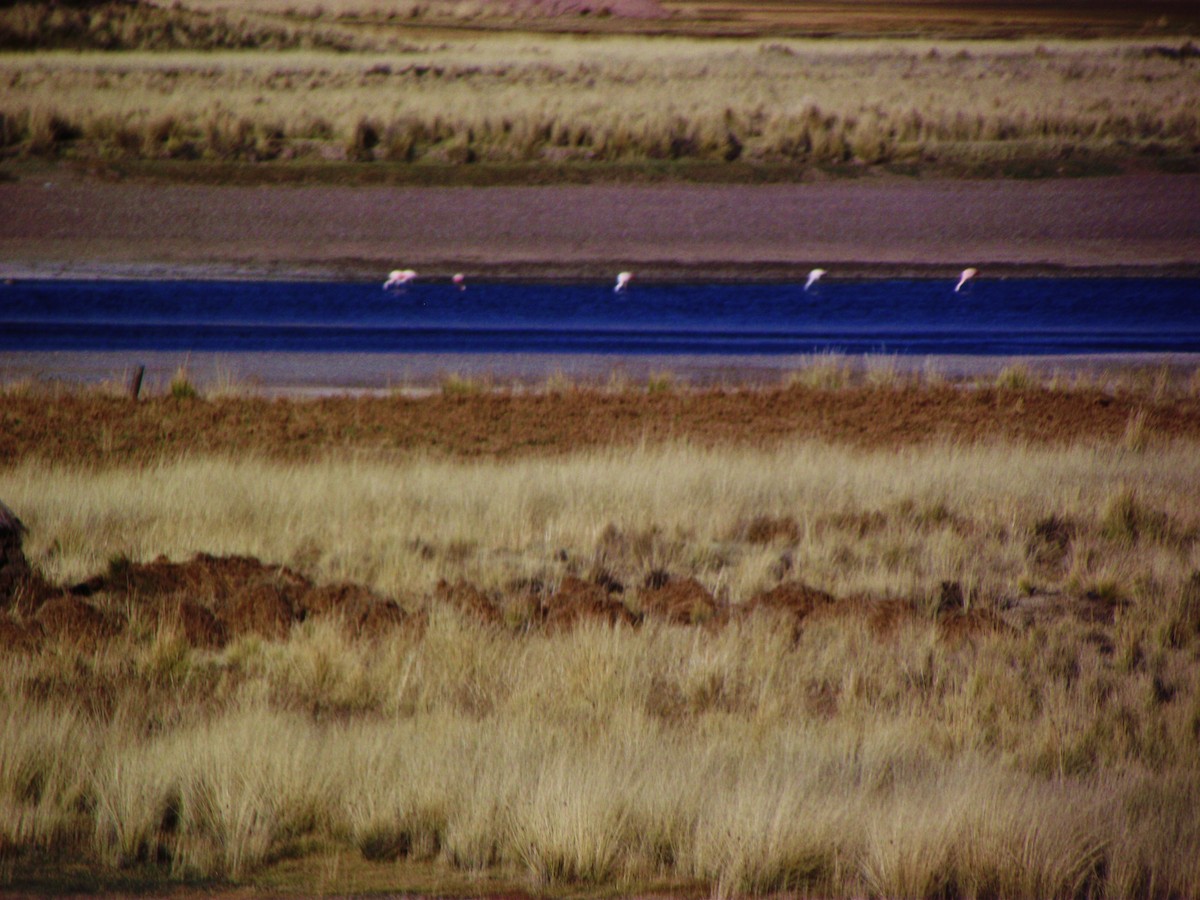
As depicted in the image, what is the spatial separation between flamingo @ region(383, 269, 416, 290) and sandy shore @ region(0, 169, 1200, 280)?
111 centimetres

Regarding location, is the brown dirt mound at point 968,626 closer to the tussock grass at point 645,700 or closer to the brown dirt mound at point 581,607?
the tussock grass at point 645,700

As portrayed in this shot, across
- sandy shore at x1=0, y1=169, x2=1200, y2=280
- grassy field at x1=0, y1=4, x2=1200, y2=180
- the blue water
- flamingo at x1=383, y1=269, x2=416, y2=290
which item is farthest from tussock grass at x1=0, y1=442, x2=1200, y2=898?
grassy field at x1=0, y1=4, x2=1200, y2=180

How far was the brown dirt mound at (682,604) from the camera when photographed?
7.79m

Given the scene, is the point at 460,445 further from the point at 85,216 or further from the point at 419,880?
the point at 85,216

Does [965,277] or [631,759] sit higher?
[631,759]

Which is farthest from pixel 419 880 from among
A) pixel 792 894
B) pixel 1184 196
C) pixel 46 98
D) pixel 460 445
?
pixel 46 98

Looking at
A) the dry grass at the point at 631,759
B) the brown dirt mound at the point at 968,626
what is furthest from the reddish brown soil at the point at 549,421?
the dry grass at the point at 631,759

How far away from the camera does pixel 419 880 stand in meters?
4.79

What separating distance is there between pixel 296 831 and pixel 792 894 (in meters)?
1.80

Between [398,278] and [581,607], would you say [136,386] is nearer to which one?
[581,607]

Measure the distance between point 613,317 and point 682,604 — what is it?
15.0m

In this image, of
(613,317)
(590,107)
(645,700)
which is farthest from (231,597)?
(590,107)

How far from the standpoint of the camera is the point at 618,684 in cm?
657

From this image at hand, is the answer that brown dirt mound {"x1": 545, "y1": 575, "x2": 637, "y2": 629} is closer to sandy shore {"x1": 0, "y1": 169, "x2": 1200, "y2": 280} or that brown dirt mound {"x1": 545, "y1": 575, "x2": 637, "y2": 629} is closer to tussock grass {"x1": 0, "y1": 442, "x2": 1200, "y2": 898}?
tussock grass {"x1": 0, "y1": 442, "x2": 1200, "y2": 898}
